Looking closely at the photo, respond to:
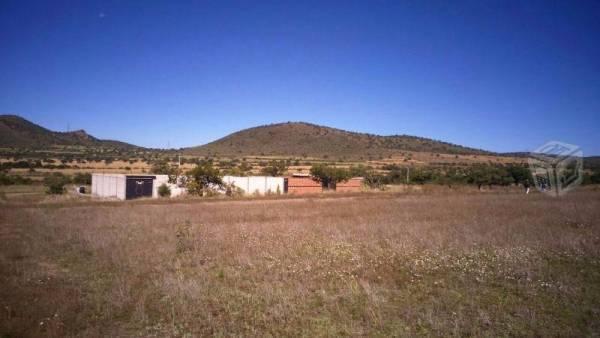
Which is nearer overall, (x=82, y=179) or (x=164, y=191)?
(x=164, y=191)

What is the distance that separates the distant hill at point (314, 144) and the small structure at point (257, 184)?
63.9 metres

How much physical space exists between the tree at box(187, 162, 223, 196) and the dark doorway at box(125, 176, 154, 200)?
13.2 feet

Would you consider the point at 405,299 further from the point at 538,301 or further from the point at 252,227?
the point at 252,227

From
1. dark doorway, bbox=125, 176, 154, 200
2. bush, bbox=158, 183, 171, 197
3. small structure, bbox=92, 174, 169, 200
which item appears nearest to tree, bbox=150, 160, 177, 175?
small structure, bbox=92, 174, 169, 200

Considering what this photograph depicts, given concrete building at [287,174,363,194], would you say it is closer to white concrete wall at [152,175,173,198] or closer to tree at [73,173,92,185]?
white concrete wall at [152,175,173,198]

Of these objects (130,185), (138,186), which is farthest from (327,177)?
(130,185)

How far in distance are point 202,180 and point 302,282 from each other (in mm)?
33352

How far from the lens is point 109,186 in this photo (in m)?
40.4

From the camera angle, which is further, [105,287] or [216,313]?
[105,287]

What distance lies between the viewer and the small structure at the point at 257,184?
41.6 m

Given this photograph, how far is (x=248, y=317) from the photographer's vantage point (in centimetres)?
636

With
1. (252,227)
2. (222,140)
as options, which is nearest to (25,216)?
(252,227)

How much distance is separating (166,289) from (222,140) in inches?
5263

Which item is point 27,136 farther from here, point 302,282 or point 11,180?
point 302,282
